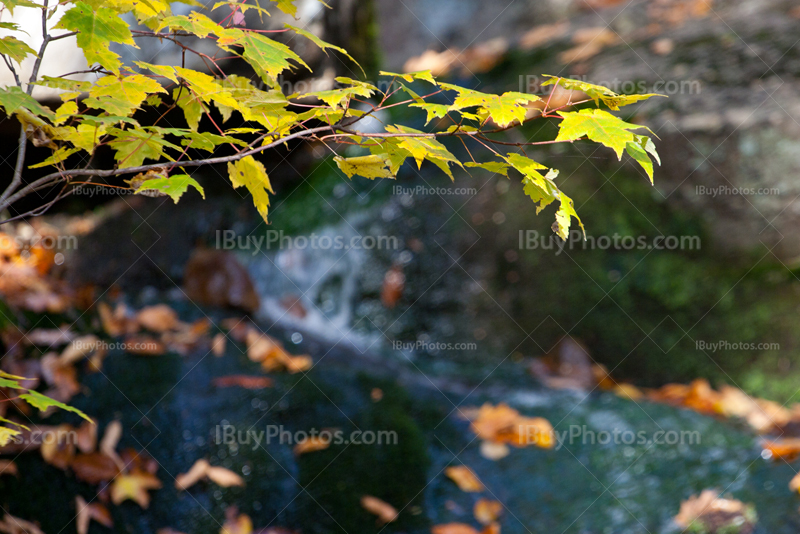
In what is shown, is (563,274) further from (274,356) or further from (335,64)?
(335,64)

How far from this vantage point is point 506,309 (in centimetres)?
415

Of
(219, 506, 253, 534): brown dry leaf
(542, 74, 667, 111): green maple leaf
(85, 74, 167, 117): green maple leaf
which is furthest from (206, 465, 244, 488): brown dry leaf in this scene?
(542, 74, 667, 111): green maple leaf

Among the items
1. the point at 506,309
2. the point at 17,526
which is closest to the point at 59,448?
the point at 17,526

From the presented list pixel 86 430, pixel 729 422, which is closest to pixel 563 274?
pixel 729 422

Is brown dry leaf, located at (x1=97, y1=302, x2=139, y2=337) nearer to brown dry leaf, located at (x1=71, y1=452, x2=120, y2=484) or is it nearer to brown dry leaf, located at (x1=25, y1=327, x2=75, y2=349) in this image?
brown dry leaf, located at (x1=25, y1=327, x2=75, y2=349)

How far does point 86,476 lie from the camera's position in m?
2.34

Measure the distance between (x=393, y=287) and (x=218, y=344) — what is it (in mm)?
1499

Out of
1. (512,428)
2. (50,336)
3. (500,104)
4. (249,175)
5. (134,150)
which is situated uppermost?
(500,104)

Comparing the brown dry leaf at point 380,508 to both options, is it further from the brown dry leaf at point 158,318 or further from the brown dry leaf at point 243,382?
the brown dry leaf at point 158,318

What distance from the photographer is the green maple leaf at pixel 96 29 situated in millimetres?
1115

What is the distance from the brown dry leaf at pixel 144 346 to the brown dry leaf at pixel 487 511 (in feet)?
6.87

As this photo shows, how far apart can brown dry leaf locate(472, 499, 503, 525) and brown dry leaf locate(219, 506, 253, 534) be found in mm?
1049

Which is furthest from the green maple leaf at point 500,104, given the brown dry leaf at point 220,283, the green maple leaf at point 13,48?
the brown dry leaf at point 220,283

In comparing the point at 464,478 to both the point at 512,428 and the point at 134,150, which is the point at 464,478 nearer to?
the point at 512,428
